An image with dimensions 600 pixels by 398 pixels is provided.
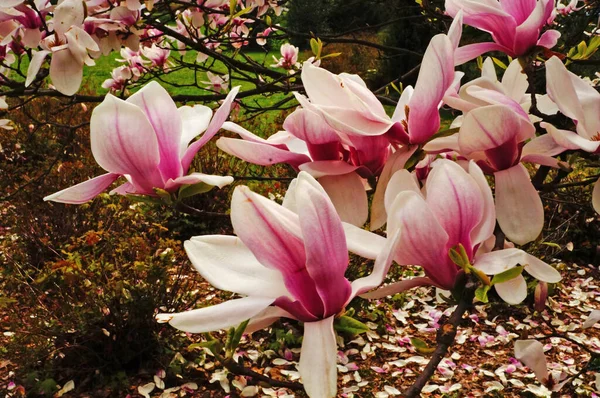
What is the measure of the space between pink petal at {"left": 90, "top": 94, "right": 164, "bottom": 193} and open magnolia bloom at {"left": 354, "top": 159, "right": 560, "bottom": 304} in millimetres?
220

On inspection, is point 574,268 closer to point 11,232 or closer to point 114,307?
point 114,307

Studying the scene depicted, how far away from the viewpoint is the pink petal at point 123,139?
1.62ft

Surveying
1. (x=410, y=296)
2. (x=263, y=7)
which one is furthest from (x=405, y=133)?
(x=410, y=296)

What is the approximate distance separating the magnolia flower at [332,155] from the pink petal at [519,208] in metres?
0.12

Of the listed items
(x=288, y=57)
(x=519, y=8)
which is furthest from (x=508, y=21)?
(x=288, y=57)

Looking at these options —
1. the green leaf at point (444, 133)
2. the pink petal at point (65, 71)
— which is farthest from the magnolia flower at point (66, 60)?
the green leaf at point (444, 133)

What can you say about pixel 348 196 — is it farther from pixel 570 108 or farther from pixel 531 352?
pixel 531 352

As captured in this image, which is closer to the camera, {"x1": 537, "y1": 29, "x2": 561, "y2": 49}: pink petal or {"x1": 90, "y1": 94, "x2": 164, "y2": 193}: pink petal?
{"x1": 90, "y1": 94, "x2": 164, "y2": 193}: pink petal

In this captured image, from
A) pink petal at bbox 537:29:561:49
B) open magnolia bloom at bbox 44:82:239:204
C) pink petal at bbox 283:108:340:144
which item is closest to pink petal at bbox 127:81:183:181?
open magnolia bloom at bbox 44:82:239:204

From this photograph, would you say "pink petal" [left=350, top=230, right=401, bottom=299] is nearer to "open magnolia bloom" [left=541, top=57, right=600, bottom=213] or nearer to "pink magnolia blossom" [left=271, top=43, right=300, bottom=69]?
"open magnolia bloom" [left=541, top=57, right=600, bottom=213]

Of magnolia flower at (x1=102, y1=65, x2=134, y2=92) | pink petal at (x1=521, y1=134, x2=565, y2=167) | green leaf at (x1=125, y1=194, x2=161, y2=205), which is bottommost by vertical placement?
magnolia flower at (x1=102, y1=65, x2=134, y2=92)

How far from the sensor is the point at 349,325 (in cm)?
42

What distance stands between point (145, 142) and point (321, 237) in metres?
0.22

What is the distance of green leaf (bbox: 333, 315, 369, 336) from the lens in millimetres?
421
